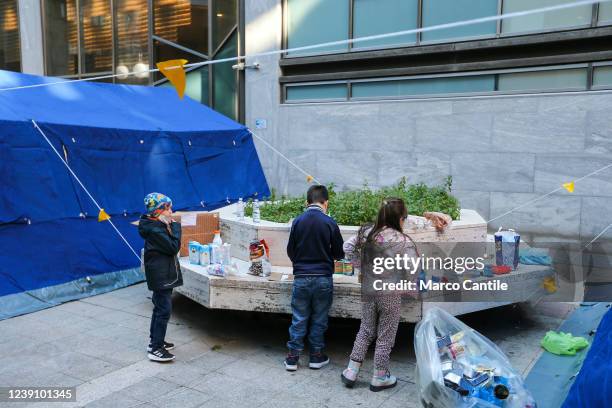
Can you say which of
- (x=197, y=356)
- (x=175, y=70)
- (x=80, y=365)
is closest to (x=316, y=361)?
(x=197, y=356)

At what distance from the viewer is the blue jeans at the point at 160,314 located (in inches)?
195

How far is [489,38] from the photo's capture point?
9.58m

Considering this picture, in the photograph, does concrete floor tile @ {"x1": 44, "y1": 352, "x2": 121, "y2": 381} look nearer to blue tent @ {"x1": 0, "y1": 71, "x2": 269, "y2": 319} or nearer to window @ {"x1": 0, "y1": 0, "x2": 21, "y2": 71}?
blue tent @ {"x1": 0, "y1": 71, "x2": 269, "y2": 319}

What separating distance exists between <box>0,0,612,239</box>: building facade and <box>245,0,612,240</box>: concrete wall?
2 centimetres

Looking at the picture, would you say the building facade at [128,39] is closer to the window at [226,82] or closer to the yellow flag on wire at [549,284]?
the window at [226,82]

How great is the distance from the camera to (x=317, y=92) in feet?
38.5

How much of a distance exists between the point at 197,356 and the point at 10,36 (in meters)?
16.6

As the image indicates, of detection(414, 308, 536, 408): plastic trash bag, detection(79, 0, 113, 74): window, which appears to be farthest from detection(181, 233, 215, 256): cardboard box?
detection(79, 0, 113, 74): window

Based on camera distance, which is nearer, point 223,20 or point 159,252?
point 159,252

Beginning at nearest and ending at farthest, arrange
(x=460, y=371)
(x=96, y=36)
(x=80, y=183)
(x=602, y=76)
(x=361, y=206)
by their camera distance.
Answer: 1. (x=460, y=371)
2. (x=361, y=206)
3. (x=80, y=183)
4. (x=602, y=76)
5. (x=96, y=36)

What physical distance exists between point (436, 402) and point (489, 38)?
7.60 m

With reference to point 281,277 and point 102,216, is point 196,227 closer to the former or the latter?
point 102,216

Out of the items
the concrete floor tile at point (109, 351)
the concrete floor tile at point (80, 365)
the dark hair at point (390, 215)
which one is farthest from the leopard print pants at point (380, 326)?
the concrete floor tile at point (80, 365)

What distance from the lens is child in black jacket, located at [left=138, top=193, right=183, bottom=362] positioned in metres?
4.86
